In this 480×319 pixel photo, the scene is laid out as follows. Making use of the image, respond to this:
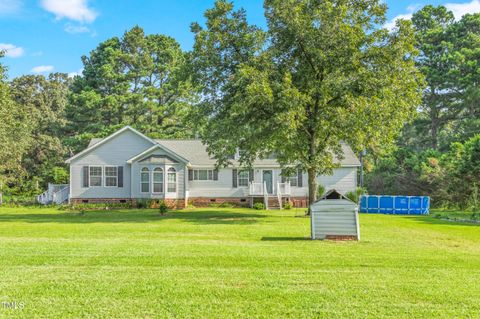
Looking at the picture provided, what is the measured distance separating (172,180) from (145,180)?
5.76 feet

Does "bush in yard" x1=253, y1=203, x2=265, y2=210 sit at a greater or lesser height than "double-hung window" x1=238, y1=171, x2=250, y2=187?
lesser

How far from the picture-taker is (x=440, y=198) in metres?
27.4

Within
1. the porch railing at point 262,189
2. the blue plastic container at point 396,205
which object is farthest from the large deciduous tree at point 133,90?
the blue plastic container at point 396,205

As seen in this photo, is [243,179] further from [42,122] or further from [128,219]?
[42,122]

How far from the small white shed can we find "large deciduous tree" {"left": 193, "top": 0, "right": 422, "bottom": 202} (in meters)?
6.20

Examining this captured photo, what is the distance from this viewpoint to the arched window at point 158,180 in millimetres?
26375

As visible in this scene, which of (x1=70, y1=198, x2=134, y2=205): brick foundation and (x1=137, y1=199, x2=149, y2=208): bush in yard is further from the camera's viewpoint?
(x1=70, y1=198, x2=134, y2=205): brick foundation

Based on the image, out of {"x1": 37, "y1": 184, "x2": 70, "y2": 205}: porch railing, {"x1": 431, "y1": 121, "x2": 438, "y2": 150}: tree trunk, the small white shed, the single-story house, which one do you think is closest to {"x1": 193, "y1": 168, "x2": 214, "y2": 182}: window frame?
the single-story house

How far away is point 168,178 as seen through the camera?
26500 millimetres

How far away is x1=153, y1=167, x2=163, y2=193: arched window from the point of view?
26.4 m

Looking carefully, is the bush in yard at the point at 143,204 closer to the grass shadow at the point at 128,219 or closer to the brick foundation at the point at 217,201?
the brick foundation at the point at 217,201

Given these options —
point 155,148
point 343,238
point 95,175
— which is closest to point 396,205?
point 343,238

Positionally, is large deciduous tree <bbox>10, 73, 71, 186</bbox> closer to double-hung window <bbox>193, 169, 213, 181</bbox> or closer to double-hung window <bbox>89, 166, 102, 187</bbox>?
double-hung window <bbox>89, 166, 102, 187</bbox>

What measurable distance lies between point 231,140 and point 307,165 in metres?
3.76
